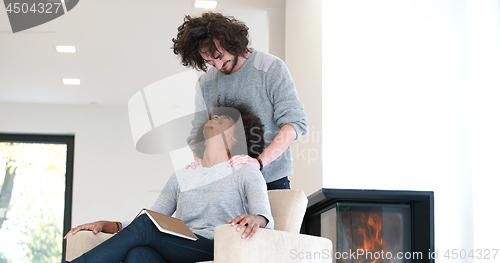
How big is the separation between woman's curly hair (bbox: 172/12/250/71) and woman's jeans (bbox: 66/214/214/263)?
0.77 meters

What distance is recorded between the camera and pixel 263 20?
442 centimetres

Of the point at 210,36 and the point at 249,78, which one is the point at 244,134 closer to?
the point at 249,78

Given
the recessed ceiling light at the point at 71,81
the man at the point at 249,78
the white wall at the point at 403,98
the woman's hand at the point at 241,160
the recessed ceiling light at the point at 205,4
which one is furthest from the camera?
the recessed ceiling light at the point at 71,81

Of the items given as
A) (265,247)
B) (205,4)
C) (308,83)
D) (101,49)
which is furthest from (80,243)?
(101,49)

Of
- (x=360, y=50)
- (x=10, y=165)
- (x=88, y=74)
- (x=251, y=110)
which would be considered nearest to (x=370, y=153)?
(x=360, y=50)

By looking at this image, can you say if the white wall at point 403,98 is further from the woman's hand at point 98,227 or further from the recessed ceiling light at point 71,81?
the recessed ceiling light at point 71,81

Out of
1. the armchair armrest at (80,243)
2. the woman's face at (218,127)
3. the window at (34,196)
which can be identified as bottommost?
the window at (34,196)

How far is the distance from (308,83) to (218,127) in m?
1.19

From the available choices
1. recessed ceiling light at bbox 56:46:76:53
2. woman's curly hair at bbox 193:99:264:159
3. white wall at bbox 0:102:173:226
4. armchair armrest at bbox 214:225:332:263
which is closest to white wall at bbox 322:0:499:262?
woman's curly hair at bbox 193:99:264:159

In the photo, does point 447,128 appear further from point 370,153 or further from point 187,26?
point 187,26

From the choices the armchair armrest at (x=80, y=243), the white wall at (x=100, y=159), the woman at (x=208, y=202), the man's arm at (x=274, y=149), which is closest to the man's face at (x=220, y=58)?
the woman at (x=208, y=202)

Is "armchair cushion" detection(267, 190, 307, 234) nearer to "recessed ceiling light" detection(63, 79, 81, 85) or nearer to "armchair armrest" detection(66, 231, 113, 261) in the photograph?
"armchair armrest" detection(66, 231, 113, 261)

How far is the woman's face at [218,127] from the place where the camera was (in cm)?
207

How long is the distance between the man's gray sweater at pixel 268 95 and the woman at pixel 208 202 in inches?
3.2
